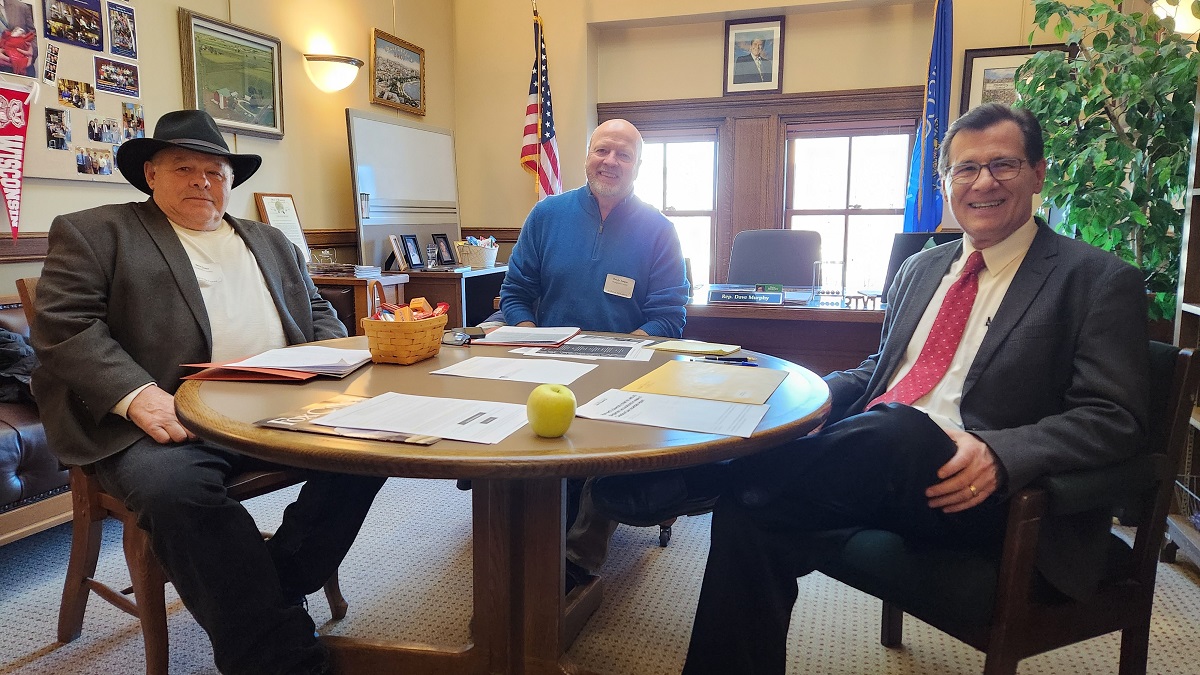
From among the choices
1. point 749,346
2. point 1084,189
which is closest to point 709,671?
point 749,346

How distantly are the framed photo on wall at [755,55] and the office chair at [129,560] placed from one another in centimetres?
→ 428

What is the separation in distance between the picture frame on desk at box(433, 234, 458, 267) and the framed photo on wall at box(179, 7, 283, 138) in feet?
4.08

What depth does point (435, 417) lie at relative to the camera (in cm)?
105

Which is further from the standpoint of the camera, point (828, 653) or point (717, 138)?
point (717, 138)

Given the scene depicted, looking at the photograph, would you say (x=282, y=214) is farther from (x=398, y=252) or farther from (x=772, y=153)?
(x=772, y=153)

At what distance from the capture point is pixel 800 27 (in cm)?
479

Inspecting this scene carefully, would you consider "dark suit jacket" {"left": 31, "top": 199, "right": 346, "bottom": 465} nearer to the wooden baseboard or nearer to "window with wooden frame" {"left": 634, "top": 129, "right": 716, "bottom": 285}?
the wooden baseboard

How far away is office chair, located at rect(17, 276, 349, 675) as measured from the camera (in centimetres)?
139

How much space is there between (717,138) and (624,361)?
155 inches

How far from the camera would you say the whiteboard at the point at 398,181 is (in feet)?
13.5

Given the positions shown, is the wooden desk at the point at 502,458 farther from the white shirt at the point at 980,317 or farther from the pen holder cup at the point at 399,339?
the white shirt at the point at 980,317

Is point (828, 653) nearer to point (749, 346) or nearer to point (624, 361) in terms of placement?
point (624, 361)

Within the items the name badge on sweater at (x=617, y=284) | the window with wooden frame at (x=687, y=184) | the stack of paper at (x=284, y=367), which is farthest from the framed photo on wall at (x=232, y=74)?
the window with wooden frame at (x=687, y=184)

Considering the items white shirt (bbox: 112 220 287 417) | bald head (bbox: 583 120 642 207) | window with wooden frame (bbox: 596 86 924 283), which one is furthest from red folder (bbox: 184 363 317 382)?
window with wooden frame (bbox: 596 86 924 283)
